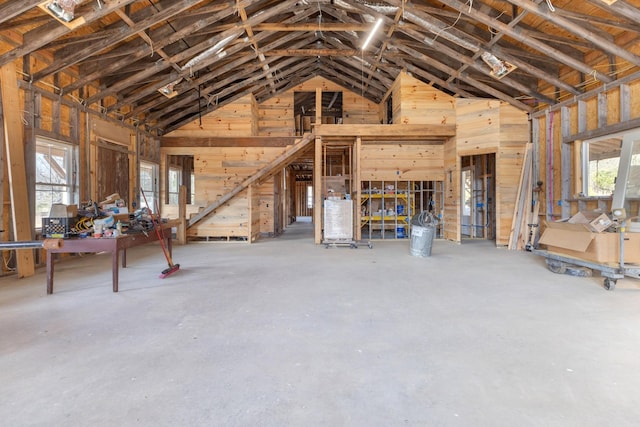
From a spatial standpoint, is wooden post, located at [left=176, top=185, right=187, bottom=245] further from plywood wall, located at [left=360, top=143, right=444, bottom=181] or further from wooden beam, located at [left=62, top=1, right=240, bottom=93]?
plywood wall, located at [left=360, top=143, right=444, bottom=181]

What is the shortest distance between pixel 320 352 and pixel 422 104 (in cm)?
809

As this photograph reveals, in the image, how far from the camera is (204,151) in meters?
10.6

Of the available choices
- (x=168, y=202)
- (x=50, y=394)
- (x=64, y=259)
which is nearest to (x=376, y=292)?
(x=50, y=394)

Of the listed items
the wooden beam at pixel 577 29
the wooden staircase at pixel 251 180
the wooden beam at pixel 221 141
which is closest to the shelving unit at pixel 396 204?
the wooden staircase at pixel 251 180

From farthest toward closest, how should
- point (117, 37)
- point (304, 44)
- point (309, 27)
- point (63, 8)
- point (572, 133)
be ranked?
point (304, 44) → point (309, 27) → point (572, 133) → point (117, 37) → point (63, 8)

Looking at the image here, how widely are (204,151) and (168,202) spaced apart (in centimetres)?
219

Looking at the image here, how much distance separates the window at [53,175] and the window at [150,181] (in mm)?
3009

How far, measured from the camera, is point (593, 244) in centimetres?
473

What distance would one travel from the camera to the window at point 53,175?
6105 mm

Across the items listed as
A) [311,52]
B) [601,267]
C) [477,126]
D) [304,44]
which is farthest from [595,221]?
[304,44]

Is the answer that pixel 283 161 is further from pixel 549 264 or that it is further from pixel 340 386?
pixel 340 386

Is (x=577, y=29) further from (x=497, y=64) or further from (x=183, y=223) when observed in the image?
(x=183, y=223)

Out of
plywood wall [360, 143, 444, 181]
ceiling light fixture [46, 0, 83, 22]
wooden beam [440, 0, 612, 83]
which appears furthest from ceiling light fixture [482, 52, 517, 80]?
ceiling light fixture [46, 0, 83, 22]

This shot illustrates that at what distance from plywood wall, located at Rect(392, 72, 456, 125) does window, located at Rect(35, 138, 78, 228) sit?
786 cm
